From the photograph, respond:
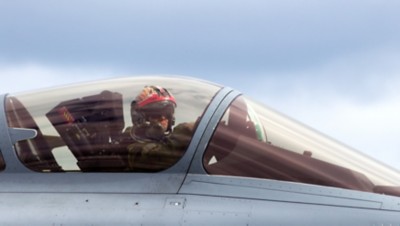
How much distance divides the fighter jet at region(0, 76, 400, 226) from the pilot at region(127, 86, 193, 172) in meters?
0.01

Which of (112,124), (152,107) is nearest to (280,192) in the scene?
(152,107)

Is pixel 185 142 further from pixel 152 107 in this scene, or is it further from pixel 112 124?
pixel 112 124

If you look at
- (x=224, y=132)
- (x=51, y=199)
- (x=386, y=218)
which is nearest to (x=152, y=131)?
(x=224, y=132)

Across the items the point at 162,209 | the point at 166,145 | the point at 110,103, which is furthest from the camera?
the point at 110,103

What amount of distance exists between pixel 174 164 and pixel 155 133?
45 cm

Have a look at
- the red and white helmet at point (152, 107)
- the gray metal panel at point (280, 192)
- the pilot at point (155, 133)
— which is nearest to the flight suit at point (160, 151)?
the pilot at point (155, 133)

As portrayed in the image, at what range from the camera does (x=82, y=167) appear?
738 centimetres

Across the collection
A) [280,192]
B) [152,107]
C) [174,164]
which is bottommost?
[280,192]

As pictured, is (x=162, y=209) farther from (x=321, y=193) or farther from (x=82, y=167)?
(x=321, y=193)

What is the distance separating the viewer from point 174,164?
721 centimetres

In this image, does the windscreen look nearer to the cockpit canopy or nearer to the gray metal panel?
the cockpit canopy

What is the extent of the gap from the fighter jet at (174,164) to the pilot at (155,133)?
0.04 feet

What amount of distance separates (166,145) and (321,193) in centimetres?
158

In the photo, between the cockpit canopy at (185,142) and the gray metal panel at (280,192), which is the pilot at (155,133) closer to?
the cockpit canopy at (185,142)
